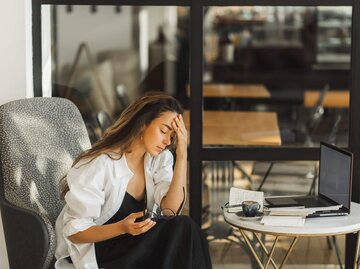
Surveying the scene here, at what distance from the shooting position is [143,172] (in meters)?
3.31

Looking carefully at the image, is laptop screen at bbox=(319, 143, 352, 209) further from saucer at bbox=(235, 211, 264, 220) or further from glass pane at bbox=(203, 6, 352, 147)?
glass pane at bbox=(203, 6, 352, 147)

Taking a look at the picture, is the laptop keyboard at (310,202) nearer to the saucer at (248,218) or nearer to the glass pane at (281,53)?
the saucer at (248,218)

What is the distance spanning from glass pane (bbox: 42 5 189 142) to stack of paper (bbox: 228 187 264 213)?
276 cm

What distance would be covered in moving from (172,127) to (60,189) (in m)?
0.66

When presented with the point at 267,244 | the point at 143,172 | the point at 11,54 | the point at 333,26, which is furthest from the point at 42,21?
the point at 333,26

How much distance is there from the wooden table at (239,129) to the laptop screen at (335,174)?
752 millimetres

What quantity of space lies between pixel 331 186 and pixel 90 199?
1055 millimetres

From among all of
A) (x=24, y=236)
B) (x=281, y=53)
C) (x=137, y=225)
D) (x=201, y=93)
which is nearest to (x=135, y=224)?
(x=137, y=225)

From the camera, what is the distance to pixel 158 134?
3197 millimetres

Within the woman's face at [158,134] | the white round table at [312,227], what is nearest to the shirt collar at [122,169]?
the woman's face at [158,134]

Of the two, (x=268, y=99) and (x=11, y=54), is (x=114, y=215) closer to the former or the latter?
(x=11, y=54)

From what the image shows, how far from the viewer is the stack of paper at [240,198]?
3420 mm

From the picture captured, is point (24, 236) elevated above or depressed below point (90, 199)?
below

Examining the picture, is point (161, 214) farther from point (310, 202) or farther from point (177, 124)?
point (310, 202)
